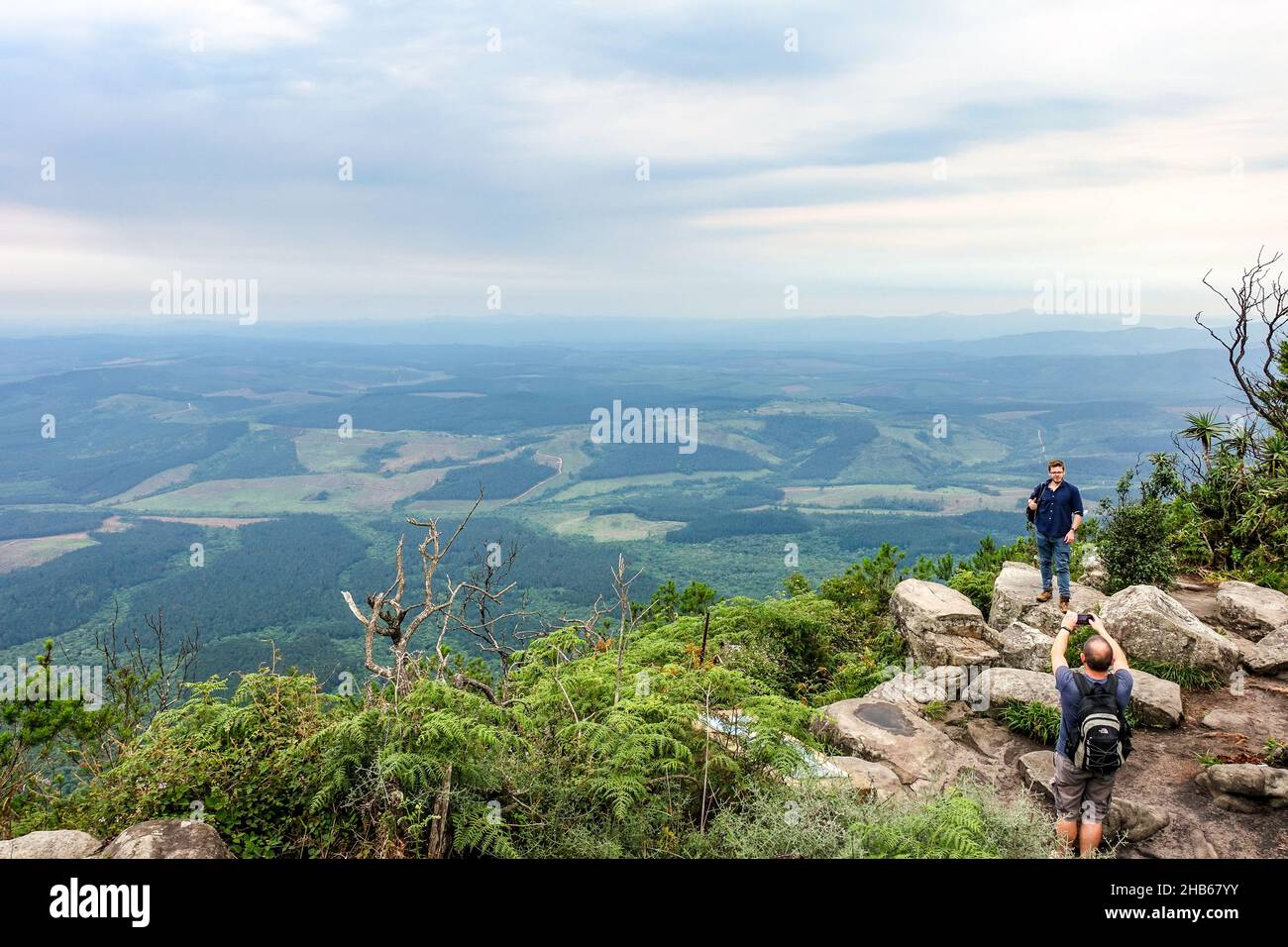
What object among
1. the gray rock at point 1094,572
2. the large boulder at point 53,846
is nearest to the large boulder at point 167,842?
the large boulder at point 53,846

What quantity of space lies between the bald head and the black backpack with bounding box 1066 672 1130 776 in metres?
0.14

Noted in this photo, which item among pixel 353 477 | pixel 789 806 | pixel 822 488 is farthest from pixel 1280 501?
pixel 353 477

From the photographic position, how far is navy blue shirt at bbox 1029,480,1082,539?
9.72m

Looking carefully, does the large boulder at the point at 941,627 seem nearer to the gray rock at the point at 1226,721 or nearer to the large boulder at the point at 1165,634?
the large boulder at the point at 1165,634

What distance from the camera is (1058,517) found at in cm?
977

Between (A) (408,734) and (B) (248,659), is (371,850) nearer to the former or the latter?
(A) (408,734)

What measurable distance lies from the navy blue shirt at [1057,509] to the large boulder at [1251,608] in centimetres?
336

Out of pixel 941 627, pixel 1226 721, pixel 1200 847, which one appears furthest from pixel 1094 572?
pixel 1200 847

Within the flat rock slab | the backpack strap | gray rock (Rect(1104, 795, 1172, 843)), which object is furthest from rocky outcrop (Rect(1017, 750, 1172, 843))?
the flat rock slab

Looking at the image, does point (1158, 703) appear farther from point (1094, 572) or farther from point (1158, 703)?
point (1094, 572)

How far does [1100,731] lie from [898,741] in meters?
2.67

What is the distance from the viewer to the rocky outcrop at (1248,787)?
6.51 meters

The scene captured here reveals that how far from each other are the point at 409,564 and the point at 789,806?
95.9 metres
